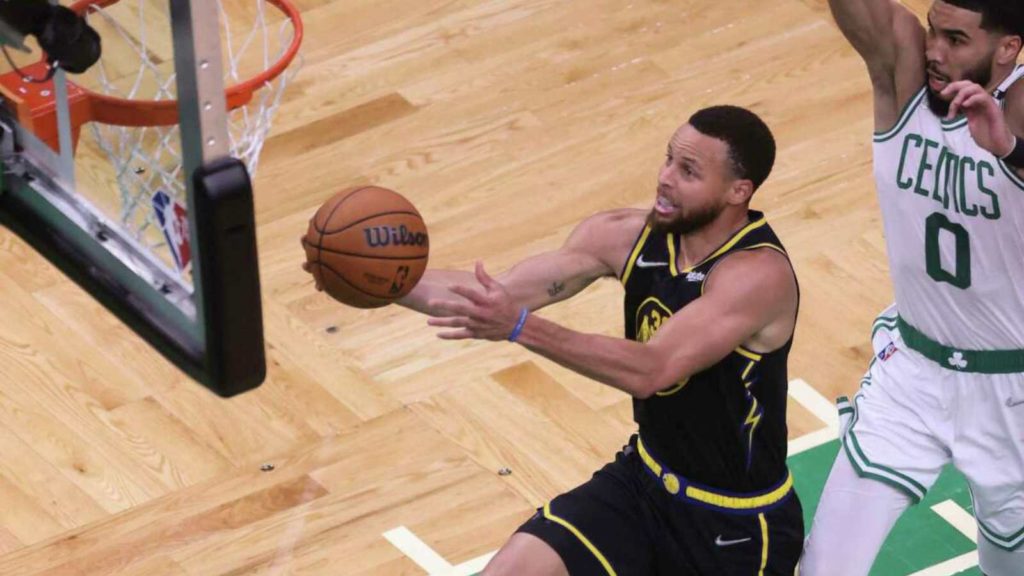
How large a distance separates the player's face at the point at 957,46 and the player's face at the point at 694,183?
0.62 meters

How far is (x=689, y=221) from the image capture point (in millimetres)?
6082

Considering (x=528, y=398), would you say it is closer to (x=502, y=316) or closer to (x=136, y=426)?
(x=136, y=426)

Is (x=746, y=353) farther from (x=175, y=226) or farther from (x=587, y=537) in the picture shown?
(x=175, y=226)

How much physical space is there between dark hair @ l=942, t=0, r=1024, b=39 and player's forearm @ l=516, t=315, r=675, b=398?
4.18 feet

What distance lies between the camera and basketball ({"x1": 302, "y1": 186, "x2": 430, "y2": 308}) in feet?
18.9

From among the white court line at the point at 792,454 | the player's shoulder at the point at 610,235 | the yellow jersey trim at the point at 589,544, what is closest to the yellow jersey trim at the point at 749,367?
the player's shoulder at the point at 610,235

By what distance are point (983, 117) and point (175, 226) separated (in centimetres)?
209

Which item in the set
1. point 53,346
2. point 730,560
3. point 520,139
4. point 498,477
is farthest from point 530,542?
point 520,139

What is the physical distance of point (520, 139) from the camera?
9.16 meters

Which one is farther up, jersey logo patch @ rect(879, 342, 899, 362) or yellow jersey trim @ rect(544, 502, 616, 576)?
jersey logo patch @ rect(879, 342, 899, 362)

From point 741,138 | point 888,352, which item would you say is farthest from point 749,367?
point 888,352

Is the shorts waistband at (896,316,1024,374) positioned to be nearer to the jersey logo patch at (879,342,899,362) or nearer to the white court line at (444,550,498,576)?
the jersey logo patch at (879,342,899,362)

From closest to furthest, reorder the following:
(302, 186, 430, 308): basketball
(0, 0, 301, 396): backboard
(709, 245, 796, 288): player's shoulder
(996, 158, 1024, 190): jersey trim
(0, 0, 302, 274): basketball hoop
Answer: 1. (0, 0, 301, 396): backboard
2. (0, 0, 302, 274): basketball hoop
3. (302, 186, 430, 308): basketball
4. (709, 245, 796, 288): player's shoulder
5. (996, 158, 1024, 190): jersey trim

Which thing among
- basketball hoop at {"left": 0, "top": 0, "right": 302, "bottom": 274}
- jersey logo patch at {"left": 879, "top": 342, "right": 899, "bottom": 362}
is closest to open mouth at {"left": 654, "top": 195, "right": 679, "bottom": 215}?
jersey logo patch at {"left": 879, "top": 342, "right": 899, "bottom": 362}
